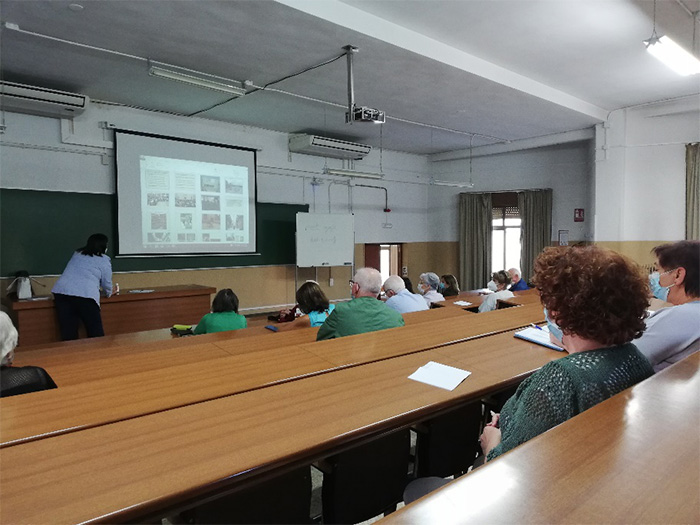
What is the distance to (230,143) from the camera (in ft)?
23.0

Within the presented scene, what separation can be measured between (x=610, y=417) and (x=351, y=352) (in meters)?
1.10

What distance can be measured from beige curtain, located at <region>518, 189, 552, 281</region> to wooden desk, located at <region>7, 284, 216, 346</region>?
583 cm

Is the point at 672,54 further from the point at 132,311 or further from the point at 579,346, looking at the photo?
the point at 132,311

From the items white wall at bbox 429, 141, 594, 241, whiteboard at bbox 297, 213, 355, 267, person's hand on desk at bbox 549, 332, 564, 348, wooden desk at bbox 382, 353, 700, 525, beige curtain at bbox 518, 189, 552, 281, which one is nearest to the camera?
wooden desk at bbox 382, 353, 700, 525

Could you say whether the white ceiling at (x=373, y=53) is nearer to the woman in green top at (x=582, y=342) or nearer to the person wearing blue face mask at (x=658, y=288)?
the person wearing blue face mask at (x=658, y=288)

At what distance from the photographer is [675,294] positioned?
2.02 metres

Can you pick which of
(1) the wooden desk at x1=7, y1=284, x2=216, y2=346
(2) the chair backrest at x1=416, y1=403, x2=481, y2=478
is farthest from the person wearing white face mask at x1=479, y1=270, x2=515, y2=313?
(1) the wooden desk at x1=7, y1=284, x2=216, y2=346

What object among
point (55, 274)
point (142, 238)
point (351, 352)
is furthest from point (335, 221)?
point (351, 352)

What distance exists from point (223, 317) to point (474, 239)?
22.3 ft

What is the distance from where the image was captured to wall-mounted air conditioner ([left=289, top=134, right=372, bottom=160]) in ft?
23.8

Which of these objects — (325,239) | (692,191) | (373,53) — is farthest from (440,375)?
(692,191)

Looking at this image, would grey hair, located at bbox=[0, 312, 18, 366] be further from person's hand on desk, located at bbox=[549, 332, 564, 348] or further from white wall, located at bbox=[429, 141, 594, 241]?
white wall, located at bbox=[429, 141, 594, 241]

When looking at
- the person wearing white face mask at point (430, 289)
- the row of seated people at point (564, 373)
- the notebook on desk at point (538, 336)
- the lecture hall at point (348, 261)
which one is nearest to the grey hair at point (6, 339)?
the lecture hall at point (348, 261)

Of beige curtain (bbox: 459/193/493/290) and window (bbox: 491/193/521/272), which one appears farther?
beige curtain (bbox: 459/193/493/290)
